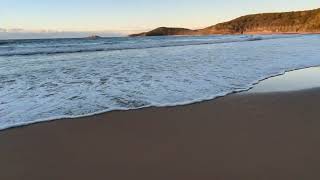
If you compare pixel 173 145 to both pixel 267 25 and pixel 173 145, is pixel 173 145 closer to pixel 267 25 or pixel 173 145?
pixel 173 145

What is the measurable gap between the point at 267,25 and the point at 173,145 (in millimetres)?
153237

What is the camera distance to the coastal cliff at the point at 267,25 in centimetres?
13191

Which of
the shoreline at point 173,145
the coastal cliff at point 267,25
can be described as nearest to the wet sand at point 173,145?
the shoreline at point 173,145

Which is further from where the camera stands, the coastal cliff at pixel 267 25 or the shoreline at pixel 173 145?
the coastal cliff at pixel 267 25

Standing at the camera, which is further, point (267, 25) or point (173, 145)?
point (267, 25)

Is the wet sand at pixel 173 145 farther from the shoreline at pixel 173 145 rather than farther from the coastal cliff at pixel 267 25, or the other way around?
the coastal cliff at pixel 267 25

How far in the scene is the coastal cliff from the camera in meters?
132

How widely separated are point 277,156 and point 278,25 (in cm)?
14853

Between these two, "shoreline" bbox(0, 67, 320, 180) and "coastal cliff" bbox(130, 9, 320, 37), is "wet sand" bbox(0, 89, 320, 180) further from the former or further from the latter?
"coastal cliff" bbox(130, 9, 320, 37)

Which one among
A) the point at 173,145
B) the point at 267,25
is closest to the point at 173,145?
the point at 173,145

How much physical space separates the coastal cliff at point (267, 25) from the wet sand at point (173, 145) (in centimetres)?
12076

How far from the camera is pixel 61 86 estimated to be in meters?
9.83

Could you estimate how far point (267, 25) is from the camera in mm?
151125

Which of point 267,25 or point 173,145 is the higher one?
point 267,25
